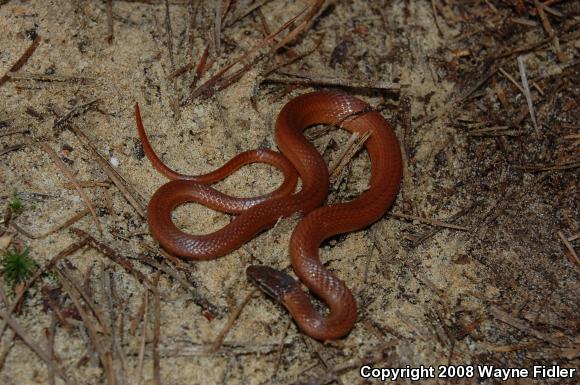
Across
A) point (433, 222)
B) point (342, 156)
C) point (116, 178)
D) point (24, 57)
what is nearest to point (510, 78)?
point (433, 222)

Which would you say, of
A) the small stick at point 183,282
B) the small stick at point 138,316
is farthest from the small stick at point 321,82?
the small stick at point 138,316

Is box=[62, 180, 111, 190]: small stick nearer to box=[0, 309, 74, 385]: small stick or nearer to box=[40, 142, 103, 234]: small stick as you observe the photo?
box=[40, 142, 103, 234]: small stick

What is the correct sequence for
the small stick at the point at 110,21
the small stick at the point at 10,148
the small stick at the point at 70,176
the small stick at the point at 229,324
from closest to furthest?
the small stick at the point at 229,324 < the small stick at the point at 70,176 < the small stick at the point at 10,148 < the small stick at the point at 110,21

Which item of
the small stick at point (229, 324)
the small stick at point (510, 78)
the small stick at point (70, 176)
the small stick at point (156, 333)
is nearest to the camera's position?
the small stick at point (156, 333)

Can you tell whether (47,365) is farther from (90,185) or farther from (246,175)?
(246,175)

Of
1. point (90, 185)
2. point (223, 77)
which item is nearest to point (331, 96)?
point (223, 77)

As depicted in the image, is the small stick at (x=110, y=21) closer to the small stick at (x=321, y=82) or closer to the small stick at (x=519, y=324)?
the small stick at (x=321, y=82)
